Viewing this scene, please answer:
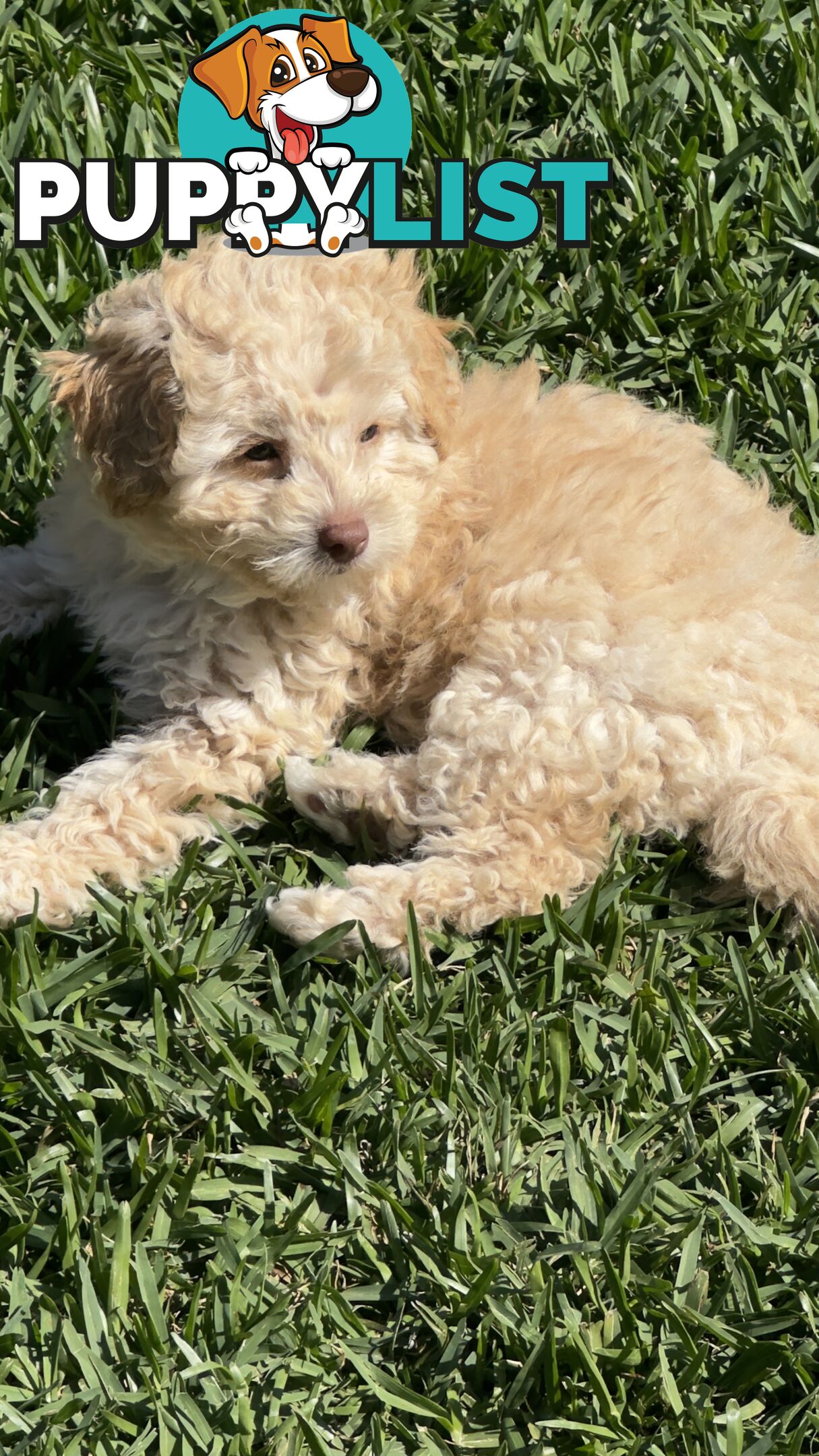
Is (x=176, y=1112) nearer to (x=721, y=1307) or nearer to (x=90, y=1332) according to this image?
(x=90, y=1332)

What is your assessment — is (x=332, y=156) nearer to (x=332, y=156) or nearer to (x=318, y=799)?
(x=332, y=156)

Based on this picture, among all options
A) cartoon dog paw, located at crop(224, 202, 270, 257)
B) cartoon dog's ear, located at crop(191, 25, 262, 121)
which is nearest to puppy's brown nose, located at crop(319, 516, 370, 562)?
cartoon dog paw, located at crop(224, 202, 270, 257)

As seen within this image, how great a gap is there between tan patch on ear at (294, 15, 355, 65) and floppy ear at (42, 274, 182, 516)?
5.79 feet

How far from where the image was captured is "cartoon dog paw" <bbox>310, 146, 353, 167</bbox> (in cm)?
425

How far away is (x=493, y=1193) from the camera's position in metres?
2.85

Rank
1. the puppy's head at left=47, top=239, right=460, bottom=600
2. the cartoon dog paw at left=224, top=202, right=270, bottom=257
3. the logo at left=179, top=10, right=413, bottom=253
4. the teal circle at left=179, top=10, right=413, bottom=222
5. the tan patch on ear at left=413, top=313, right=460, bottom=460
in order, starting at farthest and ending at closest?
the teal circle at left=179, top=10, right=413, bottom=222
the logo at left=179, top=10, right=413, bottom=253
the cartoon dog paw at left=224, top=202, right=270, bottom=257
the tan patch on ear at left=413, top=313, right=460, bottom=460
the puppy's head at left=47, top=239, right=460, bottom=600

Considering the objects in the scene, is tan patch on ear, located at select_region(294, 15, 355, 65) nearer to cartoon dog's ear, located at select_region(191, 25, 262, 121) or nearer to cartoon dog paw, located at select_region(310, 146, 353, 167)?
cartoon dog's ear, located at select_region(191, 25, 262, 121)

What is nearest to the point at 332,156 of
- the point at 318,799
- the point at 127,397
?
the point at 127,397

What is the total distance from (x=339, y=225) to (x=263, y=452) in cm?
133

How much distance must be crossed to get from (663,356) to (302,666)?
1.92 meters

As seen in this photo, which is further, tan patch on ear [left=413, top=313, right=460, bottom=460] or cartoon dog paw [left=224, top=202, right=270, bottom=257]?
cartoon dog paw [left=224, top=202, right=270, bottom=257]

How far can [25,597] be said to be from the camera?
3.94 m

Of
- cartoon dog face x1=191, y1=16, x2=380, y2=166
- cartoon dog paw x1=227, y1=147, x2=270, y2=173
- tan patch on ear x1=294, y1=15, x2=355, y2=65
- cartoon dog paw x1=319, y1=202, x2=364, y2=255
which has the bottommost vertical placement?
cartoon dog paw x1=319, y1=202, x2=364, y2=255

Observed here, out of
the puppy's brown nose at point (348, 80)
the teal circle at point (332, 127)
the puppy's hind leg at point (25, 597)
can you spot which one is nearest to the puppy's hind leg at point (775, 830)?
the puppy's hind leg at point (25, 597)
